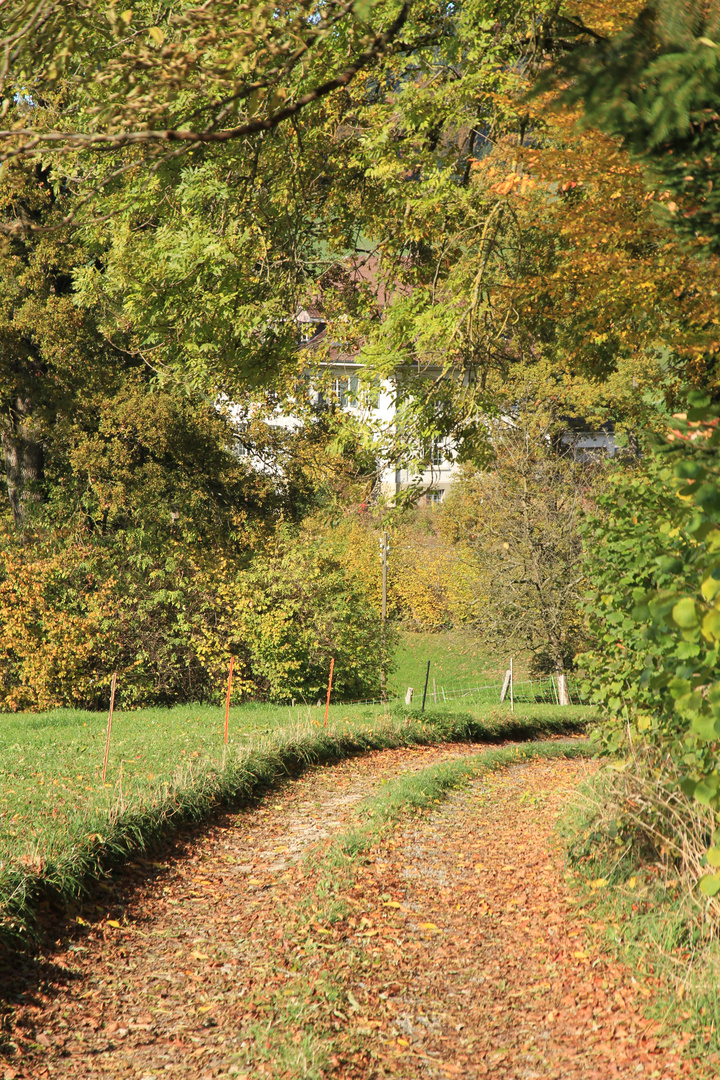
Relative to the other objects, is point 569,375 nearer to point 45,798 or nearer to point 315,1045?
point 45,798

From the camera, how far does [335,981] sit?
462cm

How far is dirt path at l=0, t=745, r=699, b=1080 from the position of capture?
3.92m

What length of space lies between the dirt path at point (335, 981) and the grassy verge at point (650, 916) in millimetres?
134

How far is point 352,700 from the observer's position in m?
19.5

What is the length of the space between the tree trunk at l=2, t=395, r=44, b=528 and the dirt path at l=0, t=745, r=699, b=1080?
502 inches

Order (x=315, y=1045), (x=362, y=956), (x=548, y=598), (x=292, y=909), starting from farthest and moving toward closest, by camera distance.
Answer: (x=548, y=598) → (x=292, y=909) → (x=362, y=956) → (x=315, y=1045)

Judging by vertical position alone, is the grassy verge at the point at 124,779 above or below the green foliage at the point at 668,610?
below

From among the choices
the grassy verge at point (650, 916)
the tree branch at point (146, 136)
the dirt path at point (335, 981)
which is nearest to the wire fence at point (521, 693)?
the dirt path at point (335, 981)

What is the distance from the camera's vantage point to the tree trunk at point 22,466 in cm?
1819

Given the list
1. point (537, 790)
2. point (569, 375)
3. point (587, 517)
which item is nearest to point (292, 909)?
point (587, 517)

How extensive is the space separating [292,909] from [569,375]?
1923cm

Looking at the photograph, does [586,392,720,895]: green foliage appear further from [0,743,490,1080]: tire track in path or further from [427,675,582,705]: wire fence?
[427,675,582,705]: wire fence

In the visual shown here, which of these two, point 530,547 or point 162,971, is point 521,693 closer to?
point 530,547

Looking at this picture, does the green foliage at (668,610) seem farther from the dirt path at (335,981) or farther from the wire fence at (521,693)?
the wire fence at (521,693)
